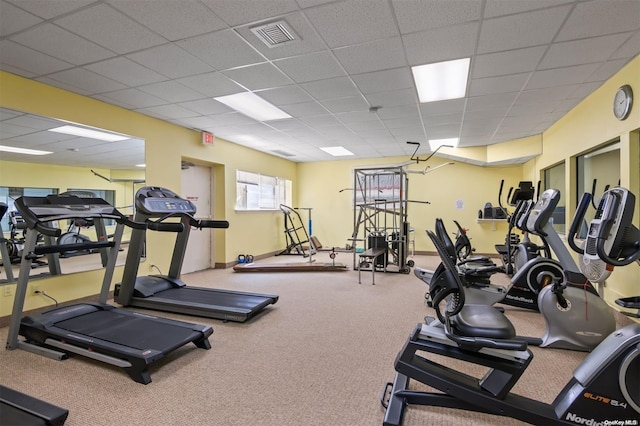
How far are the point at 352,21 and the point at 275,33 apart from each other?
0.63 meters

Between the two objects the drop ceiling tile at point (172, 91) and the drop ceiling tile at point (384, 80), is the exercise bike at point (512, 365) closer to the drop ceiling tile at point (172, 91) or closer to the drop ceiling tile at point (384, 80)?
the drop ceiling tile at point (384, 80)

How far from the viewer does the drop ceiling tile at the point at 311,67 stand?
308 cm

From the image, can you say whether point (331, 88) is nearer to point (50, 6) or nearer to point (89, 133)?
point (50, 6)

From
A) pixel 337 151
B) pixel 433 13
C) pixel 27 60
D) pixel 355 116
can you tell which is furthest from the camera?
pixel 337 151

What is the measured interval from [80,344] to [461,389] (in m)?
2.78

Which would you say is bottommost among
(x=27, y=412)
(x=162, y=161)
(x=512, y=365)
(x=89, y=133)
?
(x=27, y=412)

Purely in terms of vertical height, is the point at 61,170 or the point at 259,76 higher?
the point at 259,76

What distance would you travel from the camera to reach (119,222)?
327 centimetres

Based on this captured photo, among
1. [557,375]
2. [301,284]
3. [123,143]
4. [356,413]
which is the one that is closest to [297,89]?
[123,143]

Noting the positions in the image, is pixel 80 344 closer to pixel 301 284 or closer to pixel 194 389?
pixel 194 389

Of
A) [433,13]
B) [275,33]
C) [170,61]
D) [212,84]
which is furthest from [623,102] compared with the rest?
[170,61]

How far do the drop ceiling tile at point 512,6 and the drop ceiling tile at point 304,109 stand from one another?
2430 millimetres

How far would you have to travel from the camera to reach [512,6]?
2.30 m

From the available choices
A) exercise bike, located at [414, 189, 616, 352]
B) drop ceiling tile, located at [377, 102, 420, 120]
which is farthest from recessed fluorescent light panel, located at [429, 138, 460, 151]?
exercise bike, located at [414, 189, 616, 352]
